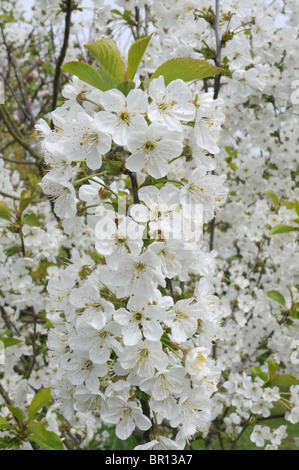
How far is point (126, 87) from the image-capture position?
138 cm

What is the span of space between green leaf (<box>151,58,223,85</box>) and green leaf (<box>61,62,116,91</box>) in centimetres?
16

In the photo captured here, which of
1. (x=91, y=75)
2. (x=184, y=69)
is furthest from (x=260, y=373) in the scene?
(x=91, y=75)

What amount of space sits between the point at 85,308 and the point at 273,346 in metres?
2.31

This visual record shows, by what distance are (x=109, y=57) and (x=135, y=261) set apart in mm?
686

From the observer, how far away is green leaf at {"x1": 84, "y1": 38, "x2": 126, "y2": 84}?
1354 mm

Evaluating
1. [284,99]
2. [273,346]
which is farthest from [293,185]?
[273,346]

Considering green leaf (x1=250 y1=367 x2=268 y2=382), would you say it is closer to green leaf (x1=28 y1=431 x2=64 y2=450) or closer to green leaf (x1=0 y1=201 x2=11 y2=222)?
green leaf (x1=28 y1=431 x2=64 y2=450)

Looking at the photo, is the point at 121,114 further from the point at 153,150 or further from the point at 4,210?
the point at 4,210

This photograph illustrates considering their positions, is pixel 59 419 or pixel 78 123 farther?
pixel 59 419

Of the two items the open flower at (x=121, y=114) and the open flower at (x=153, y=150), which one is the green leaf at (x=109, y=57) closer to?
the open flower at (x=121, y=114)

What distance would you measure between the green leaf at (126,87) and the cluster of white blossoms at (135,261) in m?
0.08

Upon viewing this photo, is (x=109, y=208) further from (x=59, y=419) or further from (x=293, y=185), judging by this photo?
(x=293, y=185)

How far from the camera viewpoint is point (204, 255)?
1.79m

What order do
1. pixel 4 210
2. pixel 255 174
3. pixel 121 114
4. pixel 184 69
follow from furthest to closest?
1. pixel 255 174
2. pixel 4 210
3. pixel 184 69
4. pixel 121 114
